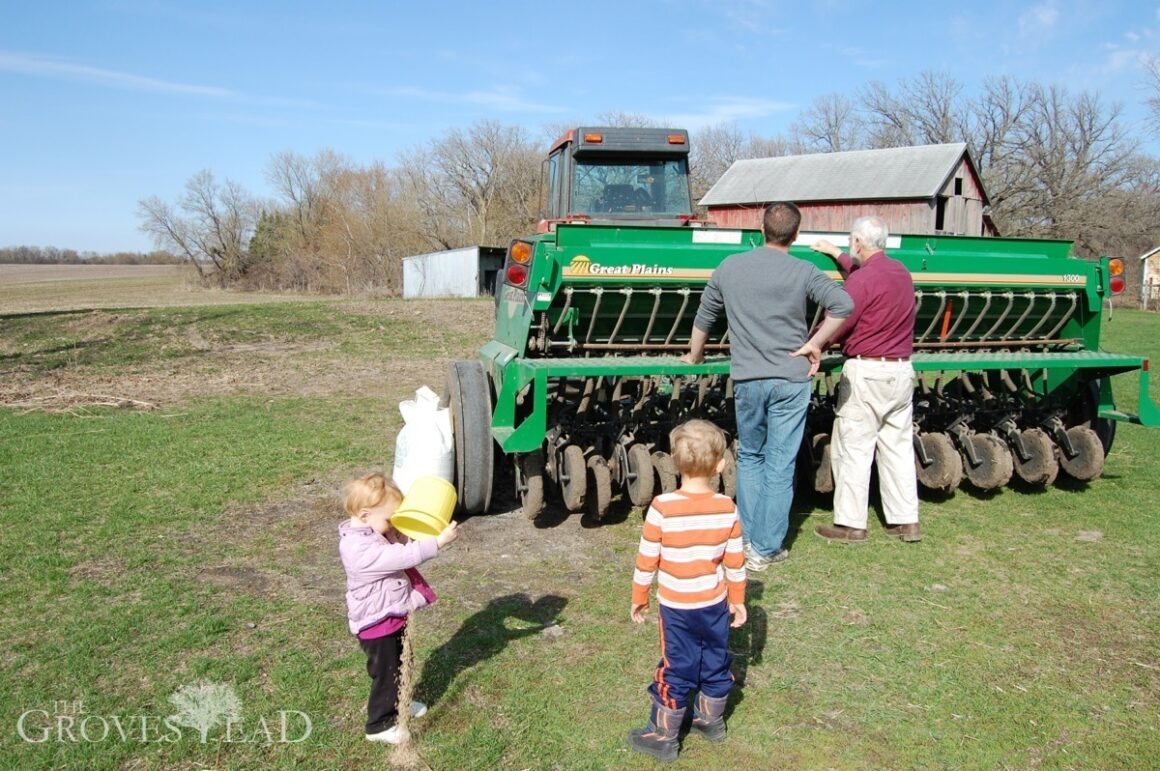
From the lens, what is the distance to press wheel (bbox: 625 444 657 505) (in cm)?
524

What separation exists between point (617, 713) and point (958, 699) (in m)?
1.35

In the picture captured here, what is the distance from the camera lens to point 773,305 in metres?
4.55

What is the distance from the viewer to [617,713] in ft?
11.0

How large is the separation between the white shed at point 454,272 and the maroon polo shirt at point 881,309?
78.9 feet

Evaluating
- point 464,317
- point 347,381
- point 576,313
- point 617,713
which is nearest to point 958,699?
point 617,713

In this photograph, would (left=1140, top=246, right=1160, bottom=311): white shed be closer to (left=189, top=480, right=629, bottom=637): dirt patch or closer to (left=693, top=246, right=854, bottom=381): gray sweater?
(left=693, top=246, right=854, bottom=381): gray sweater

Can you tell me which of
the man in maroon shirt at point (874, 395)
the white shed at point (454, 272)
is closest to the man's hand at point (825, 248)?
the man in maroon shirt at point (874, 395)

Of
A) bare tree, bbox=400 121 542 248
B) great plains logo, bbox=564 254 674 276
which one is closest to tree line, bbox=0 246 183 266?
bare tree, bbox=400 121 542 248

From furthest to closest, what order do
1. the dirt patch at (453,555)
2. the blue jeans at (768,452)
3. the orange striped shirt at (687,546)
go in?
1. the blue jeans at (768,452)
2. the dirt patch at (453,555)
3. the orange striped shirt at (687,546)

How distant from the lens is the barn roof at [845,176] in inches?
1259

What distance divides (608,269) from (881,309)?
1616 millimetres

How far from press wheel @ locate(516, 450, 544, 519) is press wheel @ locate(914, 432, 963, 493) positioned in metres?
2.45

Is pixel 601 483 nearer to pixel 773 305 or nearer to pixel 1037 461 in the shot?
pixel 773 305

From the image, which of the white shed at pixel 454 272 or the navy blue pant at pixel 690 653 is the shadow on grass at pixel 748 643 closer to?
the navy blue pant at pixel 690 653
